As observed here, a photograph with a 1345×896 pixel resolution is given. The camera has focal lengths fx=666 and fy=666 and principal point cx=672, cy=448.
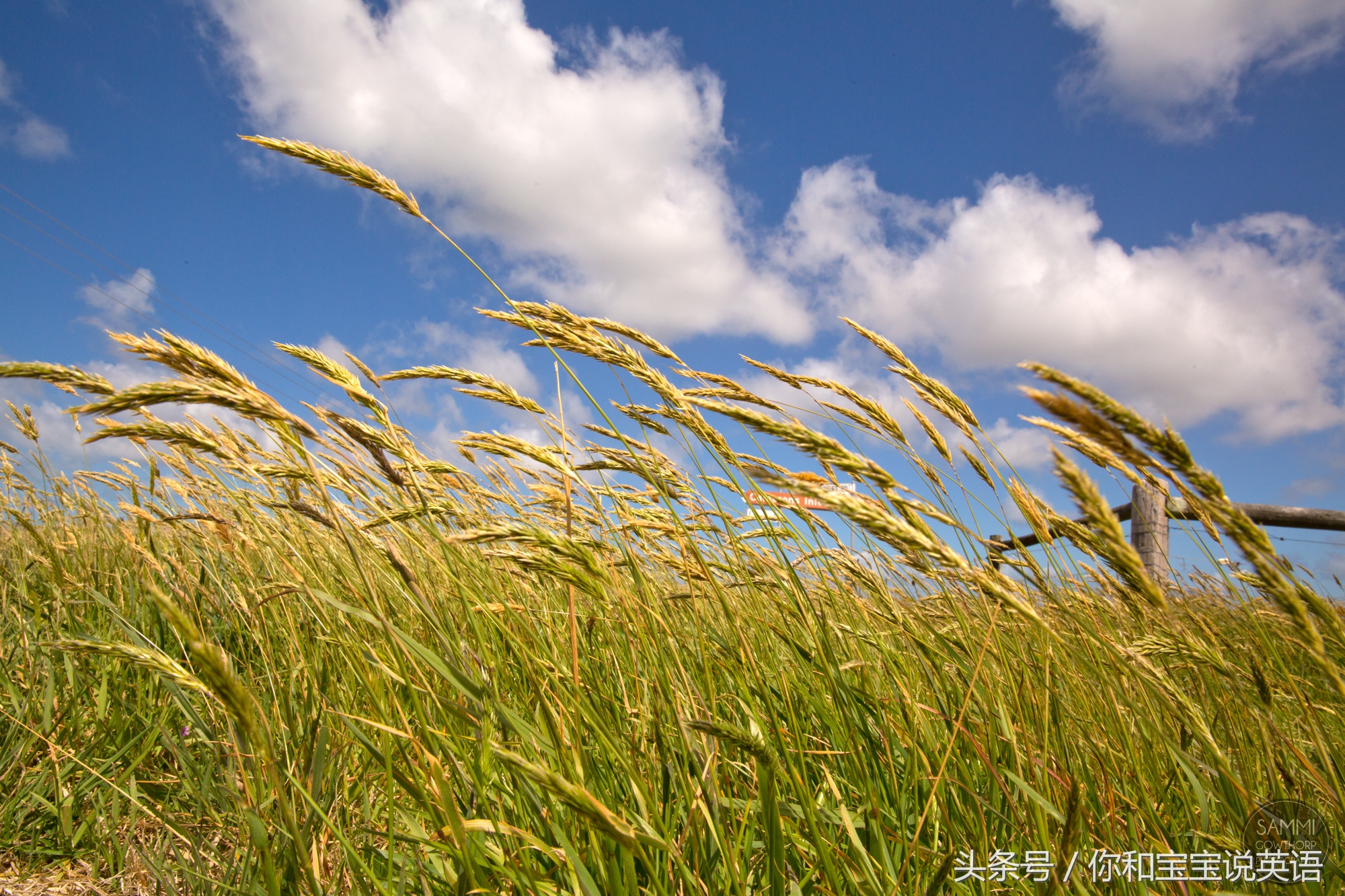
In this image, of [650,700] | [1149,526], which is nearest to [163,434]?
[650,700]

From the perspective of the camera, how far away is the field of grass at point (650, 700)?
994 mm

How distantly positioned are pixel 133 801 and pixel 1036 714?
1975 millimetres

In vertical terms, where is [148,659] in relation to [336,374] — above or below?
below

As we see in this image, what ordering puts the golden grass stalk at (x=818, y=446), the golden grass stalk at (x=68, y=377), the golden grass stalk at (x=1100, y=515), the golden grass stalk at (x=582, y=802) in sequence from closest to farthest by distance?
the golden grass stalk at (x=582, y=802) < the golden grass stalk at (x=1100, y=515) < the golden grass stalk at (x=818, y=446) < the golden grass stalk at (x=68, y=377)

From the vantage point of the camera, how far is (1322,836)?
120 centimetres

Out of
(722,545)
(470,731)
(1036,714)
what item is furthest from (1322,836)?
(470,731)

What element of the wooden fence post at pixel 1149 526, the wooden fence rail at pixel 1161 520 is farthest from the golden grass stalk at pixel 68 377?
the wooden fence post at pixel 1149 526

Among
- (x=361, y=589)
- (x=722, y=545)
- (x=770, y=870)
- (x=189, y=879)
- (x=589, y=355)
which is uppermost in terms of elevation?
(x=589, y=355)

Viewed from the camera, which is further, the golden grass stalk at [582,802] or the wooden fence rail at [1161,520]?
the wooden fence rail at [1161,520]

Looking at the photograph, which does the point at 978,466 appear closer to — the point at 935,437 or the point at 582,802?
the point at 935,437

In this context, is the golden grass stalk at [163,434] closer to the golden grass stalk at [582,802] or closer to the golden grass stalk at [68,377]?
the golden grass stalk at [68,377]

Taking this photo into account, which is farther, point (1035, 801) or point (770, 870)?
point (1035, 801)

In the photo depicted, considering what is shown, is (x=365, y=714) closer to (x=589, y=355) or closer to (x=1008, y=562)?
(x=589, y=355)

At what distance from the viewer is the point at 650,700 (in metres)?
1.26
